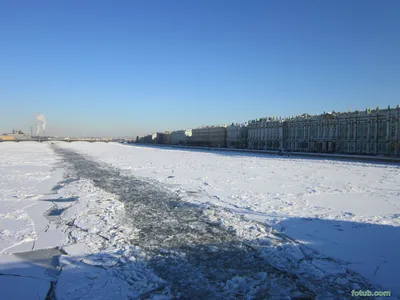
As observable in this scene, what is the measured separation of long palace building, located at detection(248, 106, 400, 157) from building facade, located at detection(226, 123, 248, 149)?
55.3 ft

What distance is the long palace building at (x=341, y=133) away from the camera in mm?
49625

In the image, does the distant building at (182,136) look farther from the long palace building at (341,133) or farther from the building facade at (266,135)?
the long palace building at (341,133)

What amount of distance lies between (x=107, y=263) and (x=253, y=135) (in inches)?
3709

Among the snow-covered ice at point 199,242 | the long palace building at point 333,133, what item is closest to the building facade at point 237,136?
the long palace building at point 333,133

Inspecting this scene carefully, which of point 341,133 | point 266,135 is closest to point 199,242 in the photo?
point 341,133

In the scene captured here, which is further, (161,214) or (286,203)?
(286,203)

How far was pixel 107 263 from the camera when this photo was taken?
6.61m

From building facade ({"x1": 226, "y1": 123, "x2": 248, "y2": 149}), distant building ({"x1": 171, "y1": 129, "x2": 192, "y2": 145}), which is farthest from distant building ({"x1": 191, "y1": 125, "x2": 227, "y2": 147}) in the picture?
distant building ({"x1": 171, "y1": 129, "x2": 192, "y2": 145})

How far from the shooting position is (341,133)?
61.0m

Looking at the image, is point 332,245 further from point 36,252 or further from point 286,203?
point 36,252

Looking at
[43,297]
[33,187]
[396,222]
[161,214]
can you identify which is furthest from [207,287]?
[33,187]

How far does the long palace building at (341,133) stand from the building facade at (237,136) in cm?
1685

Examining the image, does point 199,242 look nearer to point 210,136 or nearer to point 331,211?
point 331,211

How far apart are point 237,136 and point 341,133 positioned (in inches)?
2028
